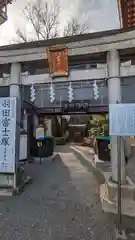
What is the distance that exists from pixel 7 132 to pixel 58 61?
7.75 ft

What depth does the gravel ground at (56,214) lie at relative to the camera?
A: 3.02m

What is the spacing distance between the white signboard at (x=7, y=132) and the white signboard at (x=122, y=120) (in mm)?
2750

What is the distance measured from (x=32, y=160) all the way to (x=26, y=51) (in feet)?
21.2

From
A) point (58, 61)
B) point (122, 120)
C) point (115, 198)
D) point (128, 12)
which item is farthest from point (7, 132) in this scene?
point (128, 12)

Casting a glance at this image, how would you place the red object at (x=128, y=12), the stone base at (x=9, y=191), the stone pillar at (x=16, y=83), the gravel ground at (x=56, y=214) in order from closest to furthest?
the gravel ground at (x=56, y=214) < the stone base at (x=9, y=191) < the stone pillar at (x=16, y=83) < the red object at (x=128, y=12)

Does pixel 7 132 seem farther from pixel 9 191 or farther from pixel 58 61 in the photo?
pixel 58 61

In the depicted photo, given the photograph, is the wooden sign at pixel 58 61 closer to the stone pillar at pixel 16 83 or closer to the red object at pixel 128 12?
the stone pillar at pixel 16 83

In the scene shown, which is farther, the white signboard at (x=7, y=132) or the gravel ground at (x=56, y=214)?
the white signboard at (x=7, y=132)

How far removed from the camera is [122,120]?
3256 millimetres

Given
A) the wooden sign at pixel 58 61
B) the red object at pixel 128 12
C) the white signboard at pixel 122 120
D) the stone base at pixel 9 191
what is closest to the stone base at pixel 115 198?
the white signboard at pixel 122 120

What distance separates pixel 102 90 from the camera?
5414 millimetres

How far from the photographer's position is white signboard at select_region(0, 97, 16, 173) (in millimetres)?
4703

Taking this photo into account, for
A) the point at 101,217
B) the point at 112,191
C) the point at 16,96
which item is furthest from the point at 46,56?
the point at 101,217

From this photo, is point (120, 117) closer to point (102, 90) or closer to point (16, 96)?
point (102, 90)
